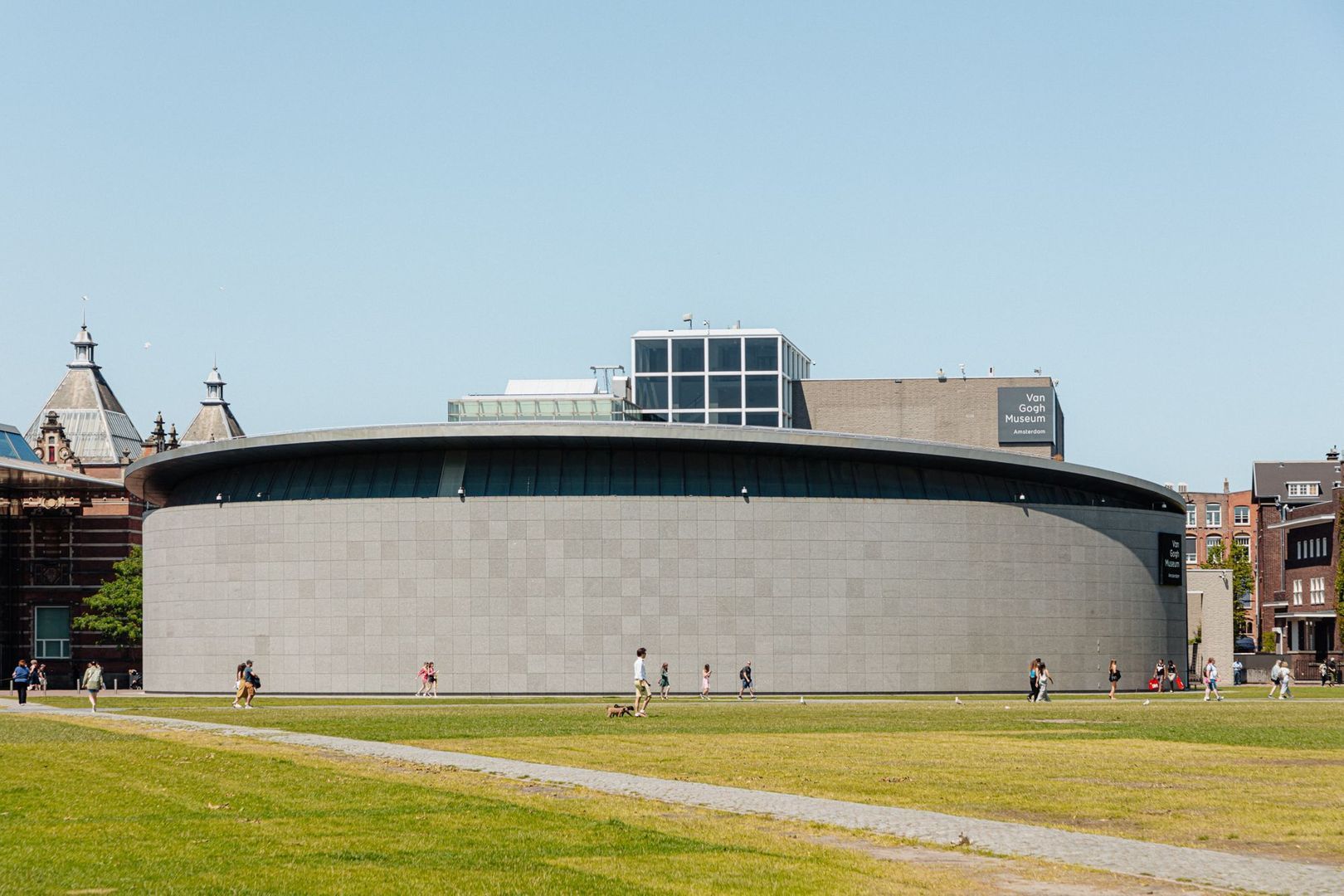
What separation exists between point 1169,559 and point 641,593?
28745 mm

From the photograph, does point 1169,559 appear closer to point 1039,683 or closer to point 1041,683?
point 1039,683

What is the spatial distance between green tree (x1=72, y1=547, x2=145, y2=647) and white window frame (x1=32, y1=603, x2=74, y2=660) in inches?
162

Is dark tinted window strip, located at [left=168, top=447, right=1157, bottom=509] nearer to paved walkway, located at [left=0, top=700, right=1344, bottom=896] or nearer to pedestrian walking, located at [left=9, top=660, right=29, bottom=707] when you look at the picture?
pedestrian walking, located at [left=9, top=660, right=29, bottom=707]

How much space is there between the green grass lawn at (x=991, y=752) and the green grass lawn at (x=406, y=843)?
359cm

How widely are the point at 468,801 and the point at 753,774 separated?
5570mm

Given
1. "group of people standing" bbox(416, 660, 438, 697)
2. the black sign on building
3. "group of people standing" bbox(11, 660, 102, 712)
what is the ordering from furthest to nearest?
the black sign on building, "group of people standing" bbox(416, 660, 438, 697), "group of people standing" bbox(11, 660, 102, 712)

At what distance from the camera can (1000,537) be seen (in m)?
72.2

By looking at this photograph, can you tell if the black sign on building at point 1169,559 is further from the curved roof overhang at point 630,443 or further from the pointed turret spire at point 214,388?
the pointed turret spire at point 214,388

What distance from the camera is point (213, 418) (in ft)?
474

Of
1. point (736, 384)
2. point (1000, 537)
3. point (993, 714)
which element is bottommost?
point (993, 714)

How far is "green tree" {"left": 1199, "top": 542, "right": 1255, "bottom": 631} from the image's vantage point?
461 feet

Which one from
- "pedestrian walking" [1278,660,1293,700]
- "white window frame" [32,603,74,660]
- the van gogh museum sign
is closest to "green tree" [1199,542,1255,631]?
the van gogh museum sign

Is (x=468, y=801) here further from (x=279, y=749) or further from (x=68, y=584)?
(x=68, y=584)

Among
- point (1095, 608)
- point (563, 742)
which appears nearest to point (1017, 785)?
point (563, 742)
